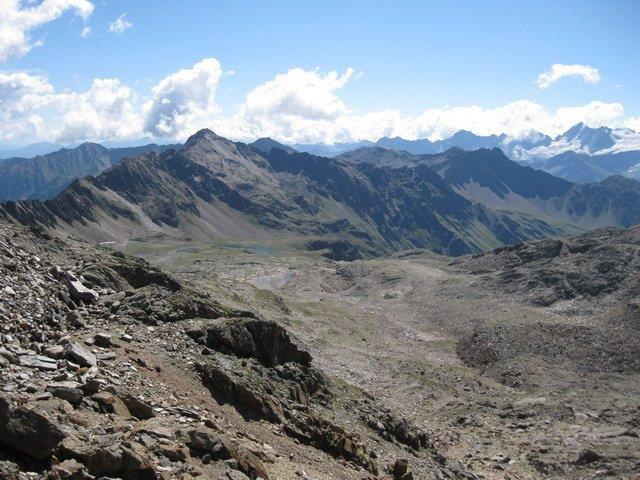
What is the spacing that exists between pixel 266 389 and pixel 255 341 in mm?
5862

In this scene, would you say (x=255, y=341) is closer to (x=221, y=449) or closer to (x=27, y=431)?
(x=221, y=449)

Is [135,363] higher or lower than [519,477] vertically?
higher

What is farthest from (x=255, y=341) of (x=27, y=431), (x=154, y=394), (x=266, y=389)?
(x=27, y=431)

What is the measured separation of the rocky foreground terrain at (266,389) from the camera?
17312mm

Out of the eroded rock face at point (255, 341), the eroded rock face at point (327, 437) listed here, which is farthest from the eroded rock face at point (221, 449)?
the eroded rock face at point (255, 341)

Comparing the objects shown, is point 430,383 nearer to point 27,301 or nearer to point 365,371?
point 365,371

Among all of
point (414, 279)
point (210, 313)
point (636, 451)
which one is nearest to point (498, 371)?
point (636, 451)

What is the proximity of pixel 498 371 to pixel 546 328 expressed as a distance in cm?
1865

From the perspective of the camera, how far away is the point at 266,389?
3056cm

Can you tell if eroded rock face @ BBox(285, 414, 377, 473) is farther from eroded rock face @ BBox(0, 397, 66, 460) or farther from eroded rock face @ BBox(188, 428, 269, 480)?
eroded rock face @ BBox(0, 397, 66, 460)

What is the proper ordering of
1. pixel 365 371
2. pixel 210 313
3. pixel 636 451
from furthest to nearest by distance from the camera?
pixel 365 371 < pixel 636 451 < pixel 210 313

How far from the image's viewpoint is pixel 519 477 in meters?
42.3

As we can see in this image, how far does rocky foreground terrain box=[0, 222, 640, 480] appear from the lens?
17312 millimetres

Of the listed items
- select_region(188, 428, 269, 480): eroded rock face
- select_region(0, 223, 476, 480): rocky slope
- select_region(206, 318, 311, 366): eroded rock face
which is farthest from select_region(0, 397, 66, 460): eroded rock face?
select_region(206, 318, 311, 366): eroded rock face
